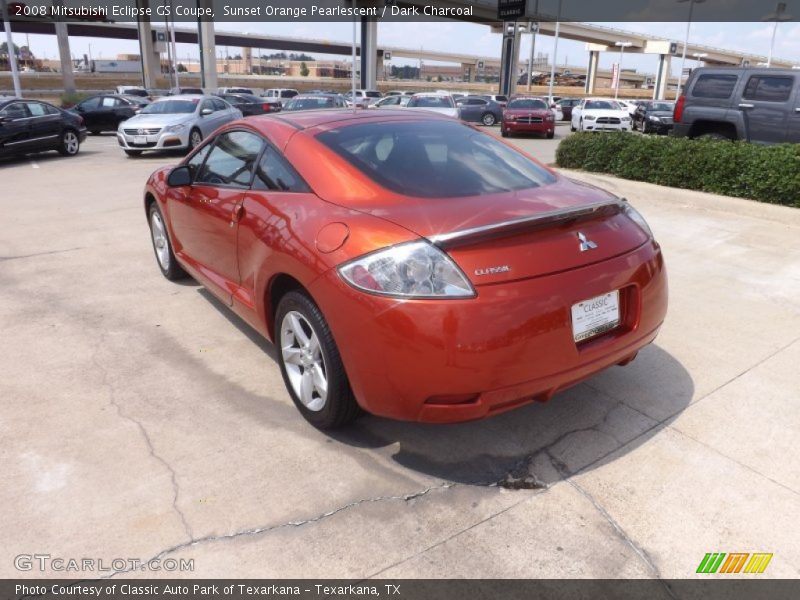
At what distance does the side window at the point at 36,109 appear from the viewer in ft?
48.2

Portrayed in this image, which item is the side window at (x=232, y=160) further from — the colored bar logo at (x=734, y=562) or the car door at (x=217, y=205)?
the colored bar logo at (x=734, y=562)

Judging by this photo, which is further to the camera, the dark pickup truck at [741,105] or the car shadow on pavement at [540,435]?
the dark pickup truck at [741,105]

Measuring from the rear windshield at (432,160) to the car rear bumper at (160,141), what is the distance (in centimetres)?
1302

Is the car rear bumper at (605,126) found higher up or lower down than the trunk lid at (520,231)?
lower down

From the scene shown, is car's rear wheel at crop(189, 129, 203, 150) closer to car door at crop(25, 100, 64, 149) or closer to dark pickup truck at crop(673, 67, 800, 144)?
car door at crop(25, 100, 64, 149)

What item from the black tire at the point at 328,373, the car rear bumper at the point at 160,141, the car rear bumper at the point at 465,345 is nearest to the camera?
the car rear bumper at the point at 465,345

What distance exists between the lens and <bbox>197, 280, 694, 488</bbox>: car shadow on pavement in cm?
296

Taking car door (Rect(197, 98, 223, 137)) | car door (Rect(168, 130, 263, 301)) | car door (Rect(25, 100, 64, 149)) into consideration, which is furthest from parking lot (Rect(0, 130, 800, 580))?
car door (Rect(197, 98, 223, 137))

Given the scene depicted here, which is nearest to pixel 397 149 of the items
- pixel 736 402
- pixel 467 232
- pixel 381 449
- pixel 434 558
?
pixel 467 232

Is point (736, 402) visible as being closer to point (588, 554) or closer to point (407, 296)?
point (588, 554)

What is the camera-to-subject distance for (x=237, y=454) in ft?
10.0

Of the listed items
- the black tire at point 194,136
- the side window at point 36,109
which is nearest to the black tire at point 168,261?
the black tire at point 194,136

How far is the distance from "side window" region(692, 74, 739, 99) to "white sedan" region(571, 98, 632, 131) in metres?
12.0

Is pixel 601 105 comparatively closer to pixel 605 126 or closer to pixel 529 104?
pixel 605 126
